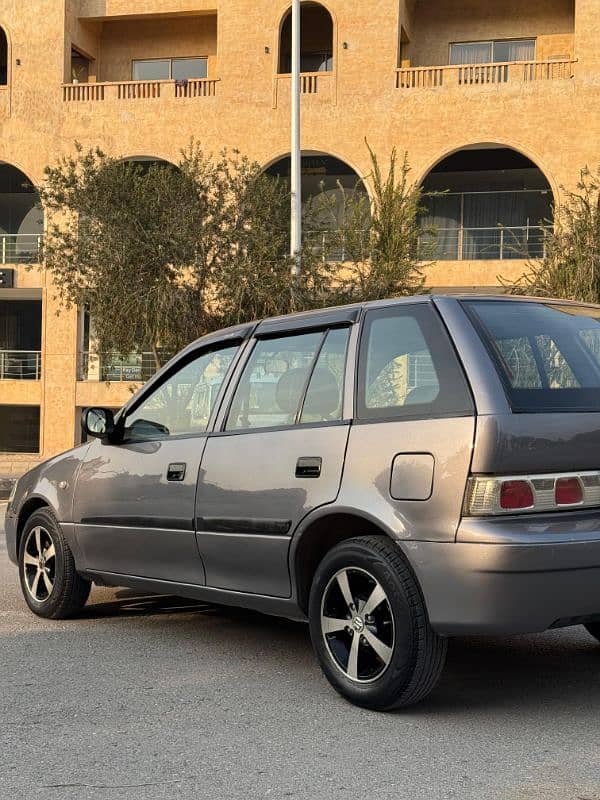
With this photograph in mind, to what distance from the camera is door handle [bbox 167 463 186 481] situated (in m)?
5.94

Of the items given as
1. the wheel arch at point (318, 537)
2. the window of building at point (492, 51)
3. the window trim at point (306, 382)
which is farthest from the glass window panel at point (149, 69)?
the wheel arch at point (318, 537)

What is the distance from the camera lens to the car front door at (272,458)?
5203mm

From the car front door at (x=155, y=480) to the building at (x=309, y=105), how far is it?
23145mm

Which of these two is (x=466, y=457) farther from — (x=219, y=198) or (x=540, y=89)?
(x=540, y=89)

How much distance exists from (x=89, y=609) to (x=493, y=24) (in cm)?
2842

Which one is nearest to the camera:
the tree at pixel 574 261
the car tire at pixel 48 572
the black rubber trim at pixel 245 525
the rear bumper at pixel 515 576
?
the rear bumper at pixel 515 576

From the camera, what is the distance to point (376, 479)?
4.84 m

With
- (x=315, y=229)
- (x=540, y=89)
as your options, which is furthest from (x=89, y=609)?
(x=540, y=89)

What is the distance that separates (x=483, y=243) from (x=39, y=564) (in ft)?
82.5

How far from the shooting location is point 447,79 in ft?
96.8

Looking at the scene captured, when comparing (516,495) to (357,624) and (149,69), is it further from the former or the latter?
(149,69)

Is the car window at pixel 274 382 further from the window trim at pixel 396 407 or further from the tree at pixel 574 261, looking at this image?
the tree at pixel 574 261

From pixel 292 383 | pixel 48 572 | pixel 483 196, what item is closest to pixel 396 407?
pixel 292 383

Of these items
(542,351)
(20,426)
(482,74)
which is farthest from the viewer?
(20,426)
